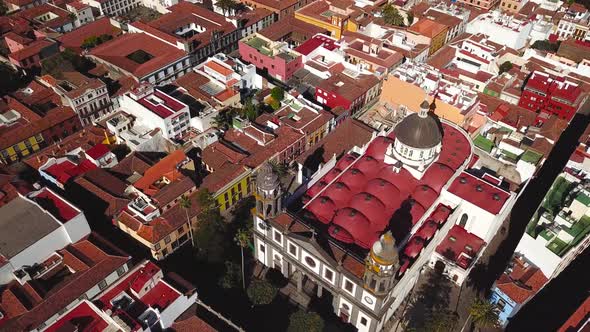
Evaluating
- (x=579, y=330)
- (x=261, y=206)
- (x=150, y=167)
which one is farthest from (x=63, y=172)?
(x=579, y=330)

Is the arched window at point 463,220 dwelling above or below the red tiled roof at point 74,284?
above

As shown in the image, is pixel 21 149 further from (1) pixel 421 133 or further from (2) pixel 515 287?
(2) pixel 515 287

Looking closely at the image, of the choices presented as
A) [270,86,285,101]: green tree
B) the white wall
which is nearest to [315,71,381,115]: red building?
[270,86,285,101]: green tree

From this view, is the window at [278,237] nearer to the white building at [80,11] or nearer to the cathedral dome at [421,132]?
the cathedral dome at [421,132]

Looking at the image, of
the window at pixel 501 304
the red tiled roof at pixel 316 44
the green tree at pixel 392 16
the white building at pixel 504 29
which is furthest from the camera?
the green tree at pixel 392 16

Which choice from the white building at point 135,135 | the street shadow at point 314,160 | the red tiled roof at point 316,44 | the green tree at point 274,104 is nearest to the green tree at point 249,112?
the green tree at point 274,104

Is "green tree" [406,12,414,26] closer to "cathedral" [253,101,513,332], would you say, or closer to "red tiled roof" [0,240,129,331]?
"cathedral" [253,101,513,332]

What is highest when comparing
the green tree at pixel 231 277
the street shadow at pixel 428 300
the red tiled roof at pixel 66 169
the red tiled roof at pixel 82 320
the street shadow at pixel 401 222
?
the street shadow at pixel 401 222
